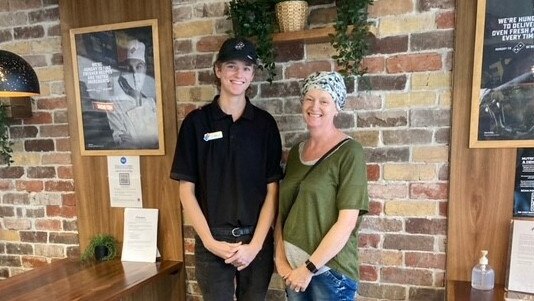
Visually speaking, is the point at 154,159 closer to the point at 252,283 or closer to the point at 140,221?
the point at 140,221

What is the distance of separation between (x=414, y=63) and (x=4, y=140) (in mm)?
2264

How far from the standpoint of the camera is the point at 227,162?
1.53 metres

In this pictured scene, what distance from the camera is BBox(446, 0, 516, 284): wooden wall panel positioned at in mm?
1497

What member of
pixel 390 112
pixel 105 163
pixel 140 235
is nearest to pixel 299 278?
pixel 390 112

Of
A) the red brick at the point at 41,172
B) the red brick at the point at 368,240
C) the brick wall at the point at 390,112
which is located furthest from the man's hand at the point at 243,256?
the red brick at the point at 41,172

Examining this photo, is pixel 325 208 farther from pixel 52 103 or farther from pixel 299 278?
pixel 52 103

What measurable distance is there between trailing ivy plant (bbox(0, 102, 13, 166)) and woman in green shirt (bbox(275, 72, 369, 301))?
1781 millimetres

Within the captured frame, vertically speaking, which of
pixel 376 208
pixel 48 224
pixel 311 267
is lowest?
pixel 48 224

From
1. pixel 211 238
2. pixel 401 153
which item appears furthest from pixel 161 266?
pixel 401 153

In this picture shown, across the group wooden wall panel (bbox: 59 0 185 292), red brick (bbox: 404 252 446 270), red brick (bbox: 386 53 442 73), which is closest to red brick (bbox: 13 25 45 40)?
wooden wall panel (bbox: 59 0 185 292)

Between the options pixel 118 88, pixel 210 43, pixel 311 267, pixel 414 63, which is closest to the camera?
pixel 311 267

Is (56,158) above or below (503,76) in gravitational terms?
below

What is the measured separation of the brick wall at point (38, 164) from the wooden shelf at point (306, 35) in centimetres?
130

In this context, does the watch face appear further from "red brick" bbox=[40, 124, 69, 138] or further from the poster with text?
"red brick" bbox=[40, 124, 69, 138]
